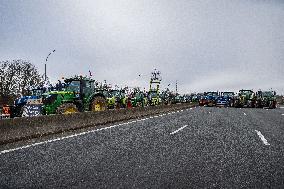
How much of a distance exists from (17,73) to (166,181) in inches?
2425

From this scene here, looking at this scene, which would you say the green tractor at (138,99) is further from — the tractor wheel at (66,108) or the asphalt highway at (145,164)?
the asphalt highway at (145,164)

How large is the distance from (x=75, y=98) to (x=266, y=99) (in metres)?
29.8

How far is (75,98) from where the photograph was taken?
15398 mm

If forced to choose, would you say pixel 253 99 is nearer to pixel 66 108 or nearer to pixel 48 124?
pixel 66 108

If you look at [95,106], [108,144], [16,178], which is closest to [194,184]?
[16,178]

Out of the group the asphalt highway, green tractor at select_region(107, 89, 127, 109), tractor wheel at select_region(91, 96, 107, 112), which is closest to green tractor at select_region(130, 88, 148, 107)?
green tractor at select_region(107, 89, 127, 109)

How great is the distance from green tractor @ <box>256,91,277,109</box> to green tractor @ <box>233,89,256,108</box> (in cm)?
63

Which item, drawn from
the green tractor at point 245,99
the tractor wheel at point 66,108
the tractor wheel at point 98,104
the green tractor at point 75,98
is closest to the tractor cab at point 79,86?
the green tractor at point 75,98

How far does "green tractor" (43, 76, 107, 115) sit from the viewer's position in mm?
14102

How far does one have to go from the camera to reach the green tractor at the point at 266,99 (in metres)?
38.9

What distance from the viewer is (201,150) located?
6547mm

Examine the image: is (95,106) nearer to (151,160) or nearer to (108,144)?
(108,144)

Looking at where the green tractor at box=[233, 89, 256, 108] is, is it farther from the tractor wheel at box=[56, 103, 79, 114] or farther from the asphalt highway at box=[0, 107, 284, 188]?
the asphalt highway at box=[0, 107, 284, 188]

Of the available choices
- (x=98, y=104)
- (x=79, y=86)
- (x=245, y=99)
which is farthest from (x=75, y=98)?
(x=245, y=99)
